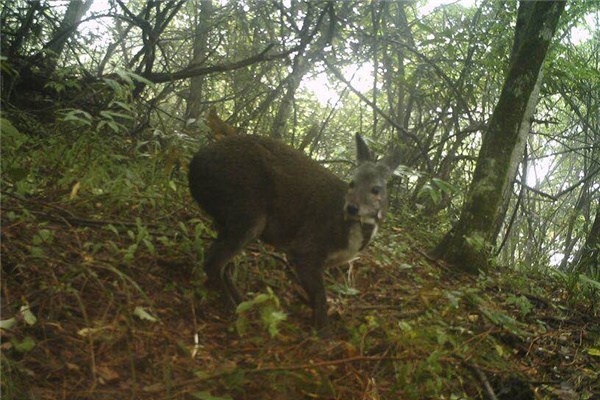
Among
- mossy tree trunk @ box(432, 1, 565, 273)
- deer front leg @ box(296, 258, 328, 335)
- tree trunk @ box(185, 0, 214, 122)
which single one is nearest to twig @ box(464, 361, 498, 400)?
deer front leg @ box(296, 258, 328, 335)

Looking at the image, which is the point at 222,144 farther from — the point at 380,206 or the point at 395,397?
the point at 395,397

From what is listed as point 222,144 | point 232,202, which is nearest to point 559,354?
point 232,202

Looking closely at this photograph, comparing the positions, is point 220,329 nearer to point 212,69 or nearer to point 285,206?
point 285,206

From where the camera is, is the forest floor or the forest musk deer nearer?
the forest floor

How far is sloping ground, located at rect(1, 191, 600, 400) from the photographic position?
9.43 feet

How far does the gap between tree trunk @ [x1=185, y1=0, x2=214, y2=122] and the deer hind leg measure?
4850mm

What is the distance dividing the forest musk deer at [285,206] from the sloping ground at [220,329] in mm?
268

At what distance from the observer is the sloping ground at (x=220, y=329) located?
2875 millimetres

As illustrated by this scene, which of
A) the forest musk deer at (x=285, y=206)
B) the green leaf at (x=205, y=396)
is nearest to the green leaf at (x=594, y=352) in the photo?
the forest musk deer at (x=285, y=206)

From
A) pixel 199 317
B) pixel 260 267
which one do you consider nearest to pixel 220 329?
pixel 199 317

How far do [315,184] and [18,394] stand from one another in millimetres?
2844

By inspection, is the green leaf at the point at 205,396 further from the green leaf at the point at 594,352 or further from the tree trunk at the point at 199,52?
the tree trunk at the point at 199,52

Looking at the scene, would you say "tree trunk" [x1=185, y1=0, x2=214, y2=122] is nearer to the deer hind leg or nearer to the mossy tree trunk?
the mossy tree trunk

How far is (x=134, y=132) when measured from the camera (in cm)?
690
